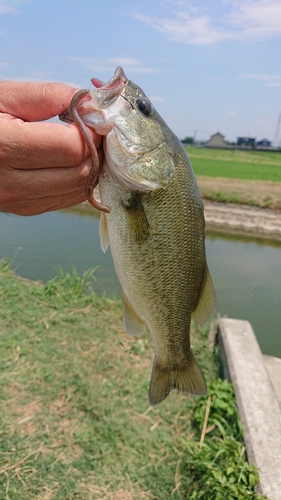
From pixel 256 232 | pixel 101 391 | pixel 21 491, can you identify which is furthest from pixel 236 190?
pixel 21 491

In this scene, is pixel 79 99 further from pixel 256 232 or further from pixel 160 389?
pixel 256 232

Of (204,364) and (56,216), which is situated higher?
(204,364)

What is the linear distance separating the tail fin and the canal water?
463 cm

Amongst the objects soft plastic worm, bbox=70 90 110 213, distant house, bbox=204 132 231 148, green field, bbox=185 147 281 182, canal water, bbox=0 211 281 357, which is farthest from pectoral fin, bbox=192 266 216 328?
distant house, bbox=204 132 231 148

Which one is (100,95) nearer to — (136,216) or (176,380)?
(136,216)

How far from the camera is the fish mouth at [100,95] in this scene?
1.55 metres

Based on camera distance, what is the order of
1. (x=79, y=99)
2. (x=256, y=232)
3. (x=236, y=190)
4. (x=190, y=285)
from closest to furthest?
(x=79, y=99) < (x=190, y=285) < (x=256, y=232) < (x=236, y=190)

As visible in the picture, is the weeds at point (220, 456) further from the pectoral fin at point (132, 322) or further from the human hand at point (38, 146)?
the human hand at point (38, 146)

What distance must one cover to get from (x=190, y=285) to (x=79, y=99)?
1.03 metres

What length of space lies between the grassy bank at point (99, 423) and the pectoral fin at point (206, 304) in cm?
151

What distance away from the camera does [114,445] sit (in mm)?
3488

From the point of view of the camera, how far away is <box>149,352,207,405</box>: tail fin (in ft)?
7.47

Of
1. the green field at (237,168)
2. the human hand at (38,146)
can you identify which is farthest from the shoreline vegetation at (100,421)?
the green field at (237,168)

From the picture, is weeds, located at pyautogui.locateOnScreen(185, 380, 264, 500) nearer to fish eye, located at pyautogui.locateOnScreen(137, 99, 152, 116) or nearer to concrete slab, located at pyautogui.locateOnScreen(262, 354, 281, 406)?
Result: concrete slab, located at pyautogui.locateOnScreen(262, 354, 281, 406)
